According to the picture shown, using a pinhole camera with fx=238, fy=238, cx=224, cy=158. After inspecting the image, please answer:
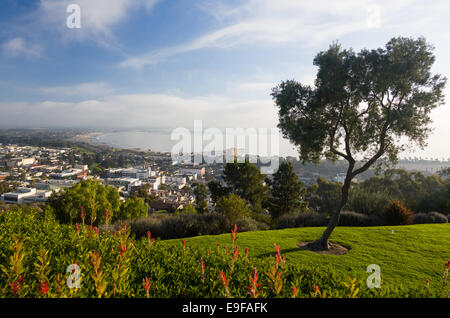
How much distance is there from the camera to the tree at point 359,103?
7.09 m

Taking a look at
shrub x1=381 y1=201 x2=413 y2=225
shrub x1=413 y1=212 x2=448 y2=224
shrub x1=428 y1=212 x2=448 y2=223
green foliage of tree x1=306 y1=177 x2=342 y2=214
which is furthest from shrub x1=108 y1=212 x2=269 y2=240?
green foliage of tree x1=306 y1=177 x2=342 y2=214

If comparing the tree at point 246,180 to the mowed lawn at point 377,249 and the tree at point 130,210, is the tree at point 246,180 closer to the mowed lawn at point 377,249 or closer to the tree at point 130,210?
the tree at point 130,210

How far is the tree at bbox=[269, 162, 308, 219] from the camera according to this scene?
21.8 meters

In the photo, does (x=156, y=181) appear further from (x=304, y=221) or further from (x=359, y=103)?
(x=359, y=103)

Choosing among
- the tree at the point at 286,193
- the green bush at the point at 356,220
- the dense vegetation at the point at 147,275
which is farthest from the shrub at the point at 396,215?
the dense vegetation at the point at 147,275

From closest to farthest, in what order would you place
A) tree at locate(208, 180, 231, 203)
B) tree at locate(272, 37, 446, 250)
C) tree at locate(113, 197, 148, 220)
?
tree at locate(272, 37, 446, 250) < tree at locate(113, 197, 148, 220) < tree at locate(208, 180, 231, 203)

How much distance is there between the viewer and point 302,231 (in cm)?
967

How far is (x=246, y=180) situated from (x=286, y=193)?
13.0 ft

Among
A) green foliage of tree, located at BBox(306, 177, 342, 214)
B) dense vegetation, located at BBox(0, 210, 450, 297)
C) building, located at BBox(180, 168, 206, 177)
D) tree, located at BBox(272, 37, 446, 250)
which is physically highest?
tree, located at BBox(272, 37, 446, 250)

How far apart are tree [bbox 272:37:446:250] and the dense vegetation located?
5.78 metres

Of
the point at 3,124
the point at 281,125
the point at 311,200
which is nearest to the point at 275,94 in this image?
the point at 281,125

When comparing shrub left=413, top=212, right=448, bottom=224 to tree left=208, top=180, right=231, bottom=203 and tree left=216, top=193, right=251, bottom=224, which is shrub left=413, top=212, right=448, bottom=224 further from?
tree left=208, top=180, right=231, bottom=203
